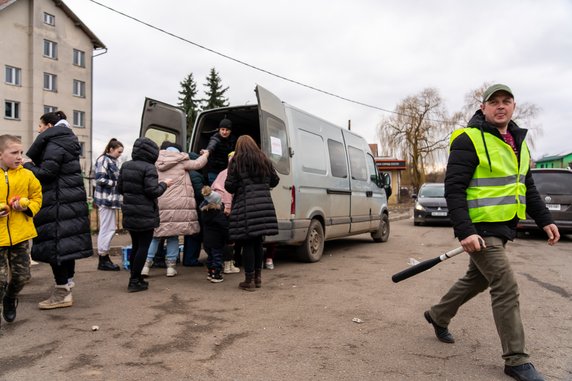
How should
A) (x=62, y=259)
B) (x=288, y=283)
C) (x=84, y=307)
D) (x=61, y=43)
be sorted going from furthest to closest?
(x=61, y=43) < (x=288, y=283) < (x=84, y=307) < (x=62, y=259)

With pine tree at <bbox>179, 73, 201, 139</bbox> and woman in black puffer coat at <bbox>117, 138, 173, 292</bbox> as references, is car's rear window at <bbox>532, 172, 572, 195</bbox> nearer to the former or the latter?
woman in black puffer coat at <bbox>117, 138, 173, 292</bbox>

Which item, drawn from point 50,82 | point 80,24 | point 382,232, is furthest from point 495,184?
point 80,24

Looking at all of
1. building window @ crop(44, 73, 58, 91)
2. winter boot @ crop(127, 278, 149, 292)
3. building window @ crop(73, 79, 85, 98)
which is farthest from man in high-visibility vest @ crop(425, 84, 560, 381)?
building window @ crop(73, 79, 85, 98)

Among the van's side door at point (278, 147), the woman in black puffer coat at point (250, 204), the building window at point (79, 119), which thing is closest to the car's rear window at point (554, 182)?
the van's side door at point (278, 147)

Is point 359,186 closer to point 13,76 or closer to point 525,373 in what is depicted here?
point 525,373

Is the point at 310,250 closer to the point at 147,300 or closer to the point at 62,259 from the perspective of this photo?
the point at 147,300

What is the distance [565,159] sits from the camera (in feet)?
169

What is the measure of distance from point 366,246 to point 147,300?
6.15m

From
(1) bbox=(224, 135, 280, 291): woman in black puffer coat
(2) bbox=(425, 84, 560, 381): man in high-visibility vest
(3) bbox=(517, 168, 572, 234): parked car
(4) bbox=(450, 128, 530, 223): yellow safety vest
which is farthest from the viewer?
(3) bbox=(517, 168, 572, 234): parked car

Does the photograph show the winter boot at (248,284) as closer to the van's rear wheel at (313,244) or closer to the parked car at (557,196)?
the van's rear wheel at (313,244)

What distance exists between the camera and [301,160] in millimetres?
6945

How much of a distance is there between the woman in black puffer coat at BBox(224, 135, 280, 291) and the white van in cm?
61

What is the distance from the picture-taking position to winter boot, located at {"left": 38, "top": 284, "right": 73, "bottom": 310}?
4613mm

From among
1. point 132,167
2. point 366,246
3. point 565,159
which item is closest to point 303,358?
point 132,167
